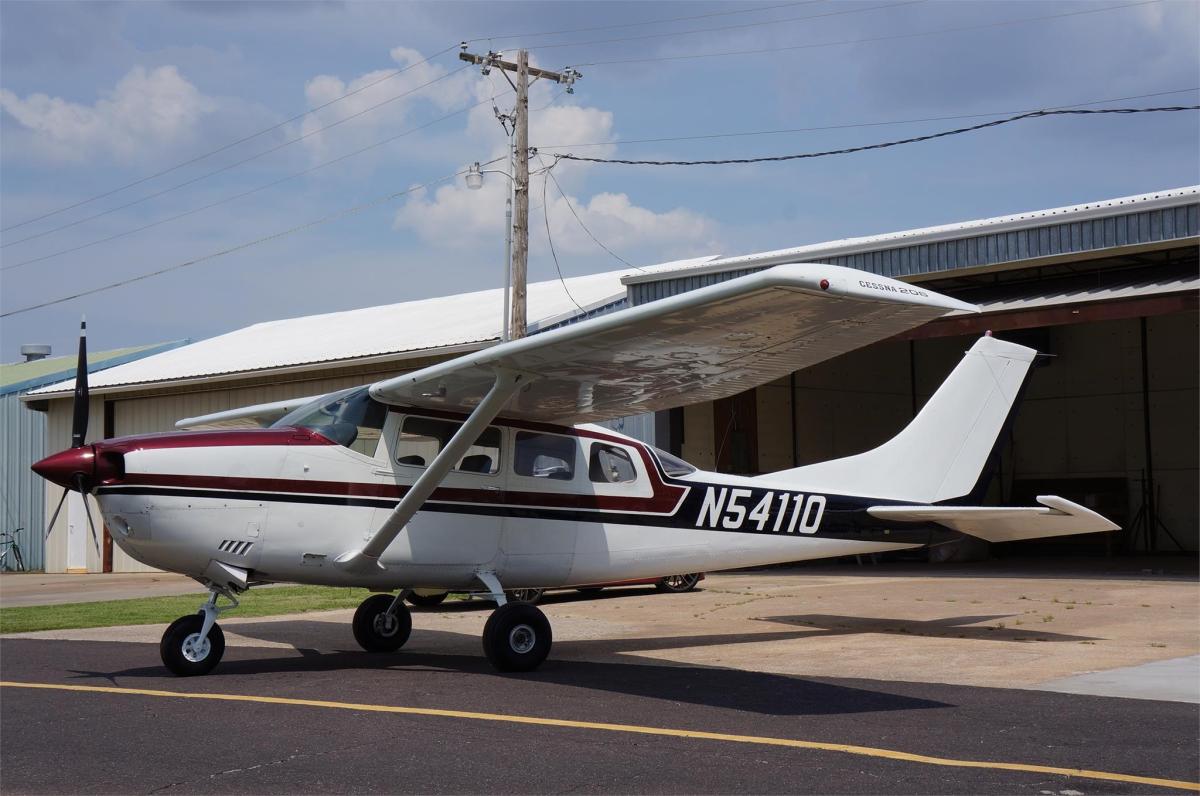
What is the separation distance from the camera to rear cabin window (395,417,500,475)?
10133mm

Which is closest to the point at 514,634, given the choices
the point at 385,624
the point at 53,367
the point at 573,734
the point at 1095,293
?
the point at 385,624

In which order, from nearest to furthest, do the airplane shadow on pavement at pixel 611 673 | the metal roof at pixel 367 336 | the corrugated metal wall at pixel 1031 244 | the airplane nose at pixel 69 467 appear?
the airplane shadow on pavement at pixel 611 673, the airplane nose at pixel 69 467, the corrugated metal wall at pixel 1031 244, the metal roof at pixel 367 336

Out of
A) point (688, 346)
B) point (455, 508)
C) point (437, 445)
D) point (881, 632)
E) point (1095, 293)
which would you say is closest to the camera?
point (688, 346)

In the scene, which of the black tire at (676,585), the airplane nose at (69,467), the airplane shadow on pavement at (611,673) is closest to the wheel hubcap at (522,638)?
the airplane shadow on pavement at (611,673)

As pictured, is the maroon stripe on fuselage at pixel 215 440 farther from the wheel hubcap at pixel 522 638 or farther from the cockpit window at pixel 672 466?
the cockpit window at pixel 672 466

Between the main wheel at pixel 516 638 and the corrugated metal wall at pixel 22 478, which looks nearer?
the main wheel at pixel 516 638

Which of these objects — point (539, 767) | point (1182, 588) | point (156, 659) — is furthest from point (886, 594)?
point (539, 767)

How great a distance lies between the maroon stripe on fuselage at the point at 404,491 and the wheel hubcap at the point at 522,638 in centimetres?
118

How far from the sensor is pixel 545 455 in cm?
1064

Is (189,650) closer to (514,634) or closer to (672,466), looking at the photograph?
(514,634)

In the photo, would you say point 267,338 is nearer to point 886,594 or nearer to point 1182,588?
point 886,594

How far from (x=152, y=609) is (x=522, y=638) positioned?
934cm

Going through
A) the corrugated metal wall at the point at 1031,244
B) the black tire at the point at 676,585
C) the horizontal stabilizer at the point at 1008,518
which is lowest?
the black tire at the point at 676,585

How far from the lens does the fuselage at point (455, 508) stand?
30.1 feet
